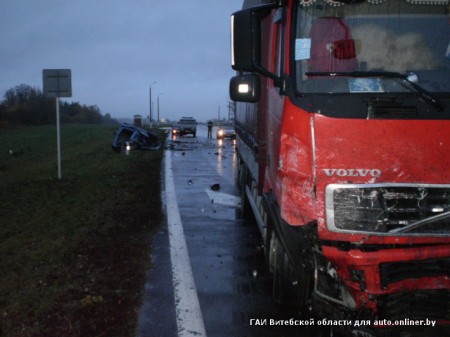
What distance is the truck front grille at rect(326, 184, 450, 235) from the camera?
320cm

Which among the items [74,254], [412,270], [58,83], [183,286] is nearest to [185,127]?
[58,83]

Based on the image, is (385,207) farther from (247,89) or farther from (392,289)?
(247,89)

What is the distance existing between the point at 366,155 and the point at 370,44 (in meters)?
1.01

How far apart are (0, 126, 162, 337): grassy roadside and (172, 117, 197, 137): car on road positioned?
92.8ft

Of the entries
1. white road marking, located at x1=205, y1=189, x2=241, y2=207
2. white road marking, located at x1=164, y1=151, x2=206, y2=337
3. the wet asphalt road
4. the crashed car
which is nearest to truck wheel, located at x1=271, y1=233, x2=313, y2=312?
the wet asphalt road

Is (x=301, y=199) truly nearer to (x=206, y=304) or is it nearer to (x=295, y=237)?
(x=295, y=237)

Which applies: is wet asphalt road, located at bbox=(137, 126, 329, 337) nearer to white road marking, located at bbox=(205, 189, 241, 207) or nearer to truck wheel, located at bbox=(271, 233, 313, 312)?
white road marking, located at bbox=(205, 189, 241, 207)

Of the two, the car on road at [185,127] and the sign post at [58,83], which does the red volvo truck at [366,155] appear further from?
the car on road at [185,127]

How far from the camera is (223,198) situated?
1053 cm

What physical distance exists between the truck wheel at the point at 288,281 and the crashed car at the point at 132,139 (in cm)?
2000

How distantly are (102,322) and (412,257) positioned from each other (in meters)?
2.80

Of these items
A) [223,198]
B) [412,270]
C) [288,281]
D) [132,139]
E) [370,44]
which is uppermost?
[370,44]

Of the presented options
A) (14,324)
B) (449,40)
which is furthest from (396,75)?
(14,324)

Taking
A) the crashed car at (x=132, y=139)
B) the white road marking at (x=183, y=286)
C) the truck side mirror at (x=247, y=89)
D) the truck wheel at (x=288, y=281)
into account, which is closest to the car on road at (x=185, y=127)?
the crashed car at (x=132, y=139)
